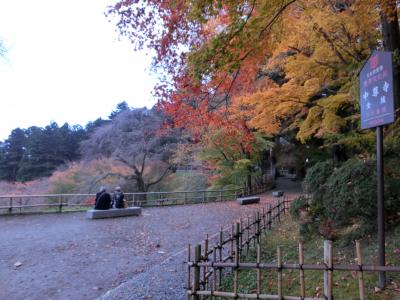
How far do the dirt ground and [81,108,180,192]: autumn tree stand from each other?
10.6 metres

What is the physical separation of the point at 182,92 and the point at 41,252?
17.3 feet

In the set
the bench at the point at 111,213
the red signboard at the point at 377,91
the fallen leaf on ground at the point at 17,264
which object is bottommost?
the fallen leaf on ground at the point at 17,264

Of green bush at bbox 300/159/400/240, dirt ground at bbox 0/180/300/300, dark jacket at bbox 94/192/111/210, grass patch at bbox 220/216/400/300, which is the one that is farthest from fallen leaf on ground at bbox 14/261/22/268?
green bush at bbox 300/159/400/240

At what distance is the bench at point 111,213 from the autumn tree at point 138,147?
9315 mm

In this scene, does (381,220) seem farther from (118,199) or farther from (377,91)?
→ (118,199)

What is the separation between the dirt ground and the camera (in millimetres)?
5496

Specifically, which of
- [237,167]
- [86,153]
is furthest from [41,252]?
[86,153]

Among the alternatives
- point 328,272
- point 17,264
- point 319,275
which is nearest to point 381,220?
point 328,272

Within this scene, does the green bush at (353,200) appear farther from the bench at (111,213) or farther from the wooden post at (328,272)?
the bench at (111,213)

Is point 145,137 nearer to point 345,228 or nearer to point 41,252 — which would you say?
point 41,252

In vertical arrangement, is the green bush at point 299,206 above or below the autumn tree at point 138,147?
below

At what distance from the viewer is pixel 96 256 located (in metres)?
7.60

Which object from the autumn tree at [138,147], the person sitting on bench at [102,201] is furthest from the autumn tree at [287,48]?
the autumn tree at [138,147]

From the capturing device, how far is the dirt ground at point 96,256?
18.0 ft
